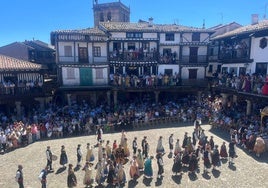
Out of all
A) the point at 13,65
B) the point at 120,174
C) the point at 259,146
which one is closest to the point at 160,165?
the point at 120,174

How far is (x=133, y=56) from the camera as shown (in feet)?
98.6

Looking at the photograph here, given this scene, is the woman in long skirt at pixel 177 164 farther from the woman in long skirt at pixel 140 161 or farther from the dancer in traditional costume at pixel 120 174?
the dancer in traditional costume at pixel 120 174

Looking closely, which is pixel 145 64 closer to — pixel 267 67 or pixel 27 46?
pixel 267 67

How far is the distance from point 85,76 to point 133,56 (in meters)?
6.62

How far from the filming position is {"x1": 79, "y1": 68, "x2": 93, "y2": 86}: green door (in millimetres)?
28688

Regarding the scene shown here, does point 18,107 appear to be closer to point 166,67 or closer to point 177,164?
point 166,67

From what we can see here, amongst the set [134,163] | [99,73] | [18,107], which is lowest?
[134,163]

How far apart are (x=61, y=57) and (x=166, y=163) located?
18886mm

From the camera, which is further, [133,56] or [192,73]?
[192,73]

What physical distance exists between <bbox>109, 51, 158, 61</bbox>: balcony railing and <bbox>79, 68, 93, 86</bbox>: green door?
10.7 ft

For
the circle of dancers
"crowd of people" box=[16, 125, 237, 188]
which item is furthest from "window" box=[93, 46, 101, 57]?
the circle of dancers

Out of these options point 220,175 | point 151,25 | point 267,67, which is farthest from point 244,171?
point 151,25

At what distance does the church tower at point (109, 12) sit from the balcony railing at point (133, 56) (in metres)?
22.2

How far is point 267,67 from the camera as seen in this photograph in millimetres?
22859
